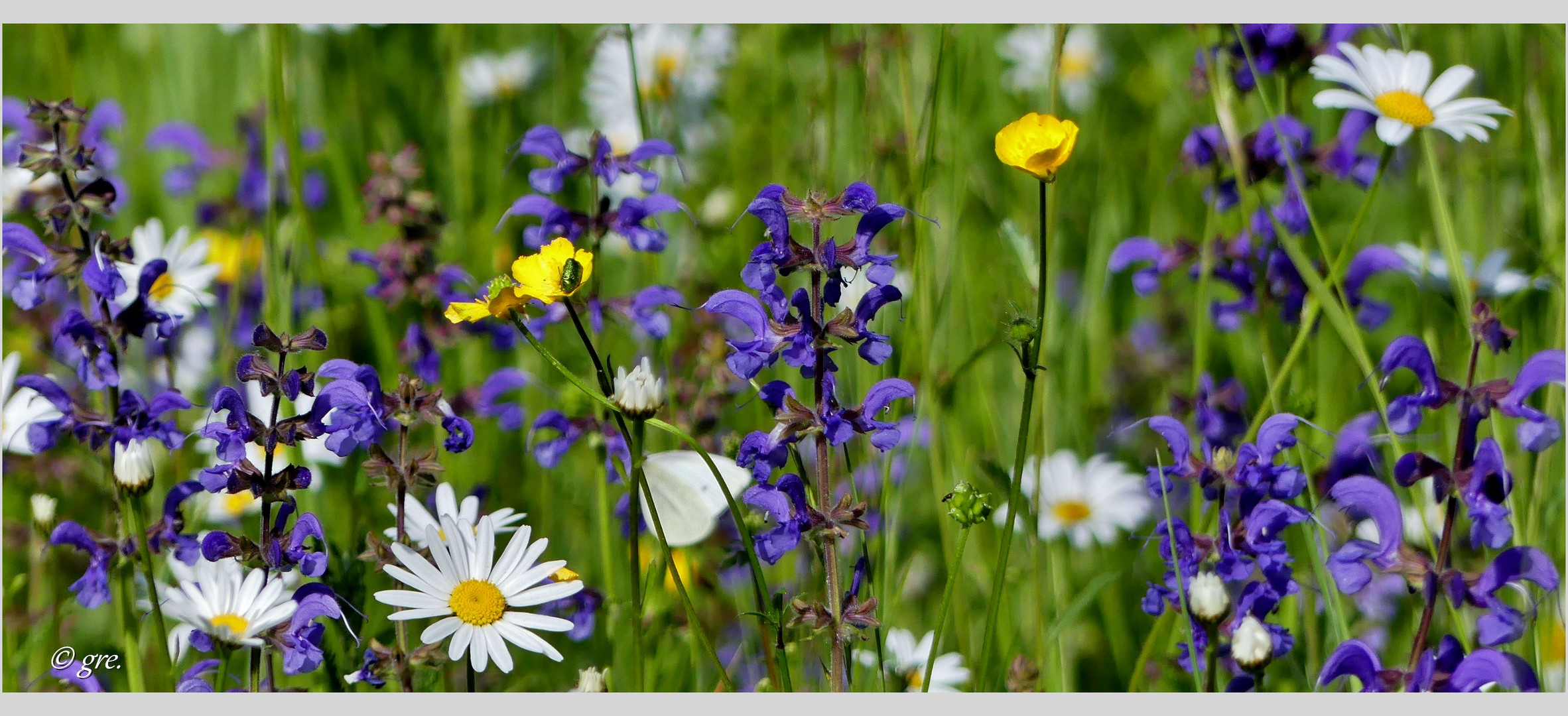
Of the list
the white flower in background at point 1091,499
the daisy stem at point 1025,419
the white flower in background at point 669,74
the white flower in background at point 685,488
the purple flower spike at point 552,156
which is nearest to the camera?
the daisy stem at point 1025,419

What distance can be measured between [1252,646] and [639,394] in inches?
31.4

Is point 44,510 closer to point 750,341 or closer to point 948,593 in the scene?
point 750,341

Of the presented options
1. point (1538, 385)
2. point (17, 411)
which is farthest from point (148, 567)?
point (1538, 385)

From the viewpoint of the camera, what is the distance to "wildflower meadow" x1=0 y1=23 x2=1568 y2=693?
4.57ft

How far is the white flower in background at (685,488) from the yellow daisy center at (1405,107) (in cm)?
123

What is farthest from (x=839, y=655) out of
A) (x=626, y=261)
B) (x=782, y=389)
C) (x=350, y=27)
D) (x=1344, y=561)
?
(x=350, y=27)

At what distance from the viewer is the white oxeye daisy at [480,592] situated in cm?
137

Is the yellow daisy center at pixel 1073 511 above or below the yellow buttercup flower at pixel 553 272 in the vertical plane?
below

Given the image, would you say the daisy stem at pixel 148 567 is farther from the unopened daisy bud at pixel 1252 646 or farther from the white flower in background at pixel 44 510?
the unopened daisy bud at pixel 1252 646

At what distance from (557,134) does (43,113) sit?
700 mm

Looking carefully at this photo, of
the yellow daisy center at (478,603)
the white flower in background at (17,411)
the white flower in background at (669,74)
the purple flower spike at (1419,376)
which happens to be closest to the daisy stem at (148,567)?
the white flower in background at (17,411)

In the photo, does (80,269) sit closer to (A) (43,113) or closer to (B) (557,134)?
(A) (43,113)

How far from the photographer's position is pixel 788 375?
7.00 feet

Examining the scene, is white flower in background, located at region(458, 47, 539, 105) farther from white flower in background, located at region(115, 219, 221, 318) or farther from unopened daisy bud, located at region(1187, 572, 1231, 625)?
unopened daisy bud, located at region(1187, 572, 1231, 625)
